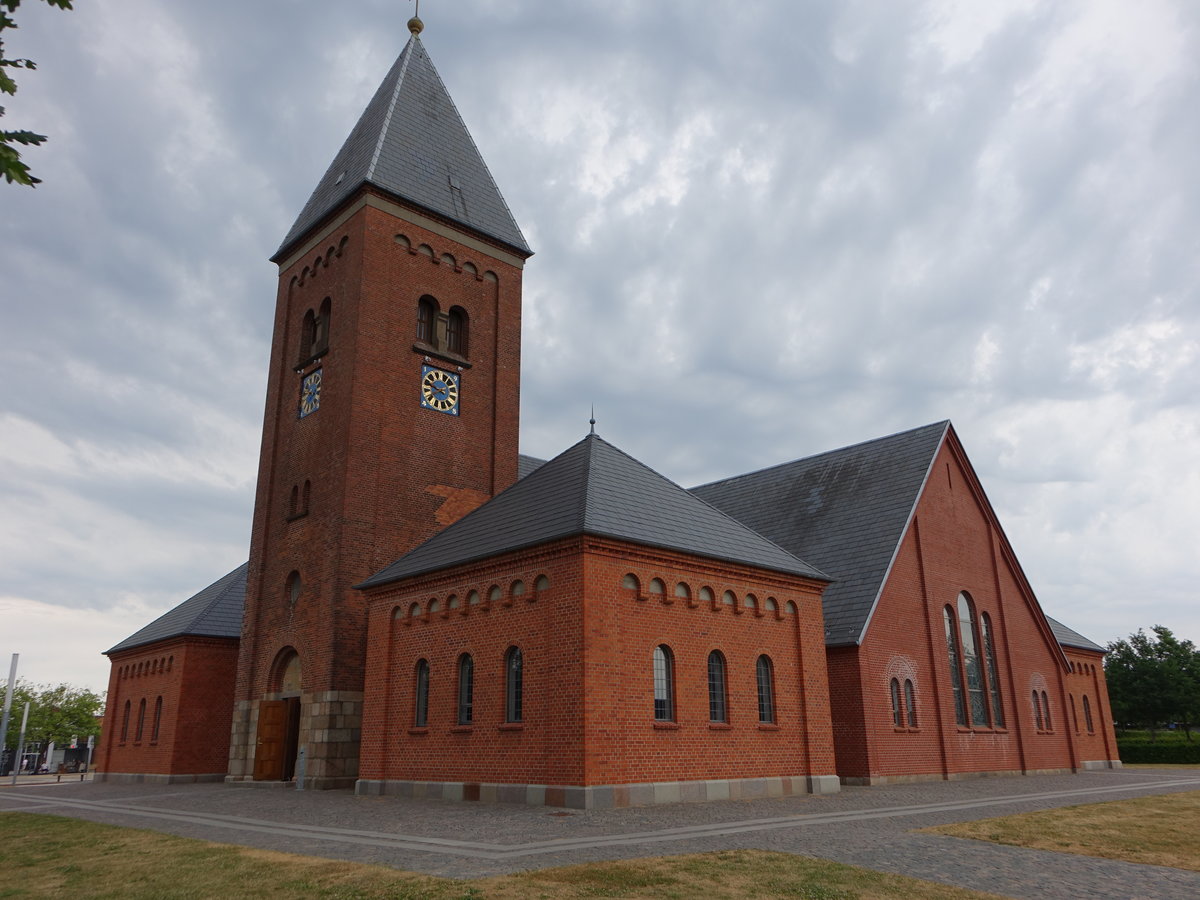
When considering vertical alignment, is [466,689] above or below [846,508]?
below

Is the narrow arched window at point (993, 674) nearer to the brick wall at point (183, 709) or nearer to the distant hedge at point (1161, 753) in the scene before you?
the distant hedge at point (1161, 753)

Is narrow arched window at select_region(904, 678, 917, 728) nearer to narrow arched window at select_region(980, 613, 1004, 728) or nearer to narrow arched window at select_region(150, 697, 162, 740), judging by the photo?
narrow arched window at select_region(980, 613, 1004, 728)

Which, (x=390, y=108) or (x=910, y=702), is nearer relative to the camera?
(x=910, y=702)

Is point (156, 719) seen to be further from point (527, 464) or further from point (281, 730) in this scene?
point (527, 464)

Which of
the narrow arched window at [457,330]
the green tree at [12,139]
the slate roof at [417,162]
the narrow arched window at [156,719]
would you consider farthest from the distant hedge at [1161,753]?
the green tree at [12,139]

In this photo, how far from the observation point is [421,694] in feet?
75.9

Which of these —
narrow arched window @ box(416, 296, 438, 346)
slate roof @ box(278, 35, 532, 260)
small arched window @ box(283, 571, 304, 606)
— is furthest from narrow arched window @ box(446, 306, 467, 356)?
small arched window @ box(283, 571, 304, 606)

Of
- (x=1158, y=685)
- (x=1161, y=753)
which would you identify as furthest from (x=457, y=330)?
(x=1158, y=685)

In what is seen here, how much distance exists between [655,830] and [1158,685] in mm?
53775

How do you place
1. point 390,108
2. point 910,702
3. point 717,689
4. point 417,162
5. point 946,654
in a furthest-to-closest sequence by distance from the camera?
1. point 390,108
2. point 417,162
3. point 946,654
4. point 910,702
5. point 717,689

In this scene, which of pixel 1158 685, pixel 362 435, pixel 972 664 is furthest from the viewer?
pixel 1158 685

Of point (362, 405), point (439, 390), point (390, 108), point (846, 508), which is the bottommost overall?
point (846, 508)

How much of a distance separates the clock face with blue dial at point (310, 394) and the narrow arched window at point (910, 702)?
20.8 m

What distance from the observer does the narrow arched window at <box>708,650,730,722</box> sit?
21422 mm
